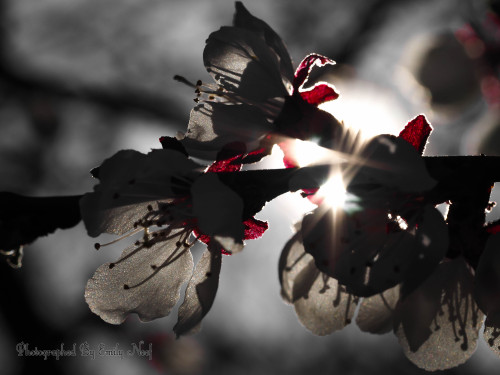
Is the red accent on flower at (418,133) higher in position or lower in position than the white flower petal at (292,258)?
higher

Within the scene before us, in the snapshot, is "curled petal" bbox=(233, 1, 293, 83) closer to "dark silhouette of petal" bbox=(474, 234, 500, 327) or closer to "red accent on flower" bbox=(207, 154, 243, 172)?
"red accent on flower" bbox=(207, 154, 243, 172)

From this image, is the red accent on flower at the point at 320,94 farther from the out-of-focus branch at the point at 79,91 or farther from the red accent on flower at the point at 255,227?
the out-of-focus branch at the point at 79,91

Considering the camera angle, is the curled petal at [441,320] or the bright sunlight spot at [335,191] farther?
the curled petal at [441,320]

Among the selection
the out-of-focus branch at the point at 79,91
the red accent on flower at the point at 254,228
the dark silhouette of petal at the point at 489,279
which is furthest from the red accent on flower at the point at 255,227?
the out-of-focus branch at the point at 79,91

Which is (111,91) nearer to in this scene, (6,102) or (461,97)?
(6,102)

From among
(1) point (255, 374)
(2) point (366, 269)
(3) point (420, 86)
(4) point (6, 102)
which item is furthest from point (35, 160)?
(2) point (366, 269)

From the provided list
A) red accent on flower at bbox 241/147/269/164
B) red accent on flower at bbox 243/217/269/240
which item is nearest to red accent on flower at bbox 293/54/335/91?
red accent on flower at bbox 241/147/269/164

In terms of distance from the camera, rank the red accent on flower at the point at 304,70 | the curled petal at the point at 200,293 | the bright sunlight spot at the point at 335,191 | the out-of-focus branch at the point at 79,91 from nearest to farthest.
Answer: the bright sunlight spot at the point at 335,191, the curled petal at the point at 200,293, the red accent on flower at the point at 304,70, the out-of-focus branch at the point at 79,91

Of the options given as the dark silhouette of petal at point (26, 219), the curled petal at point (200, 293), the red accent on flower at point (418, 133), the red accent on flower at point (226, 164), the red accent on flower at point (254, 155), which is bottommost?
the curled petal at point (200, 293)

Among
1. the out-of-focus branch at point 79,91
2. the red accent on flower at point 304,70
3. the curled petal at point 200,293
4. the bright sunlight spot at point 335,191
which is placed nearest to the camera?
the bright sunlight spot at point 335,191
